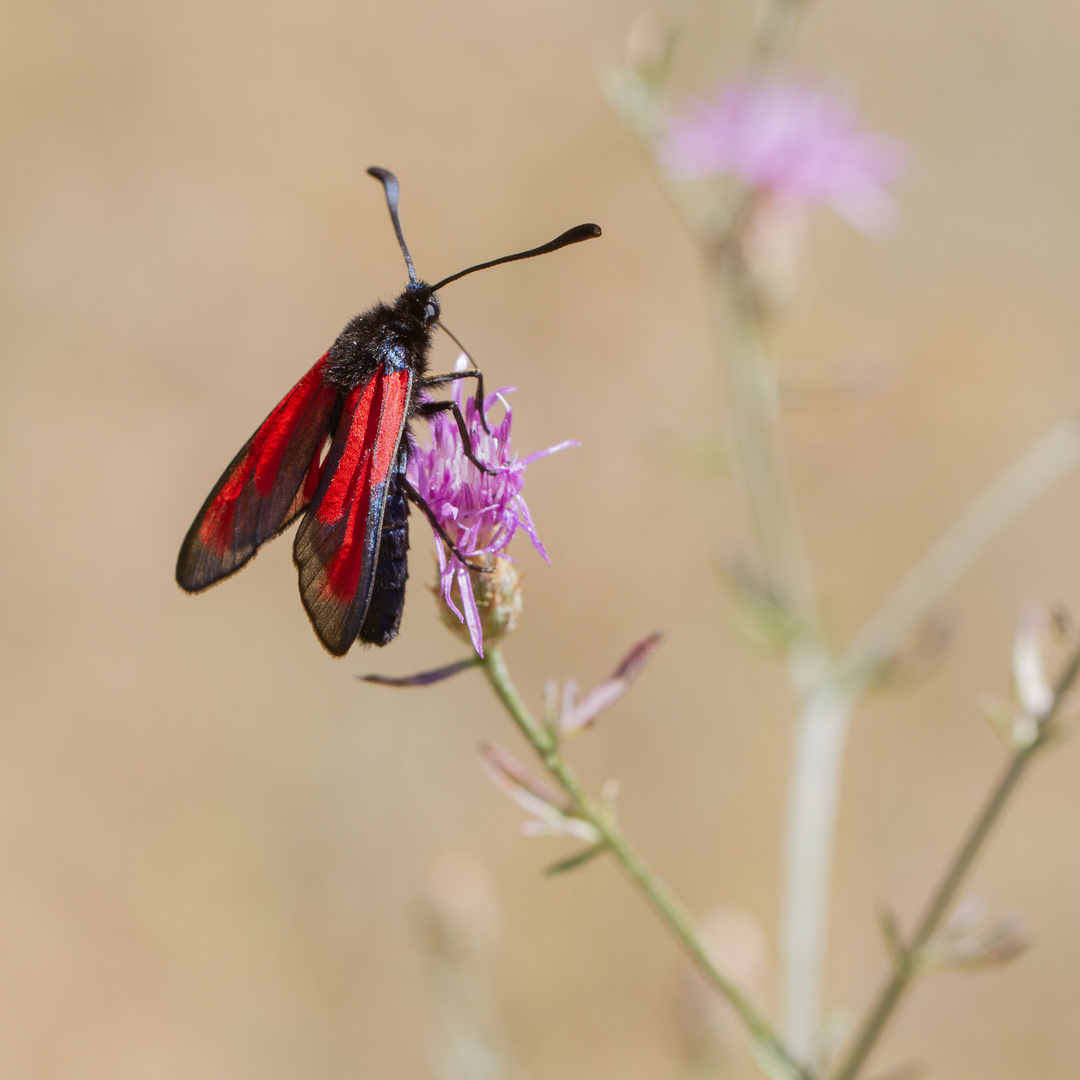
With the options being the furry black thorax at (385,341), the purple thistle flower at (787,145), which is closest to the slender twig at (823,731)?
the purple thistle flower at (787,145)

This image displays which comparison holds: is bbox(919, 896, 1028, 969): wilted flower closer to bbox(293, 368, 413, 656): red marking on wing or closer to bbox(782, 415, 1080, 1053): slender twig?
bbox(782, 415, 1080, 1053): slender twig

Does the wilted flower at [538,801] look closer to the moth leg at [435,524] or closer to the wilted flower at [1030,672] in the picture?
the moth leg at [435,524]

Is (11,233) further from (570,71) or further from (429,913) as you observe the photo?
(429,913)

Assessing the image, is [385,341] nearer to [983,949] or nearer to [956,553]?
[983,949]

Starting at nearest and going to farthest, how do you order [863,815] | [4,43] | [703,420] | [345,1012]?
[345,1012]
[863,815]
[703,420]
[4,43]

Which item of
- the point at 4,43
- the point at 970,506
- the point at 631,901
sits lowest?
the point at 631,901

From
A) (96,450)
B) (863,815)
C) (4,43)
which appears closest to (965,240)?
(863,815)
